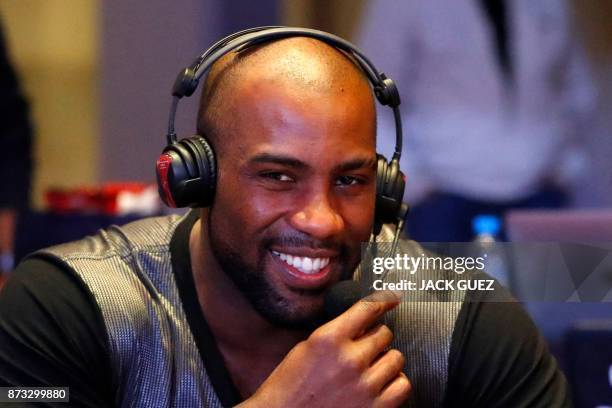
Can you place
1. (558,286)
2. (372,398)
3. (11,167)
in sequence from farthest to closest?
(11,167) → (558,286) → (372,398)

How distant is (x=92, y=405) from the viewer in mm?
1385

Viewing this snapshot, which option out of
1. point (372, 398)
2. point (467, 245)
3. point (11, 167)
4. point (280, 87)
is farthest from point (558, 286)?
point (11, 167)

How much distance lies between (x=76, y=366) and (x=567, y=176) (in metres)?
3.20

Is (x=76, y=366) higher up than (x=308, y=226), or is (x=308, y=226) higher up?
(x=308, y=226)

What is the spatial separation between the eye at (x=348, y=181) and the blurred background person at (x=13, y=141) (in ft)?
6.50

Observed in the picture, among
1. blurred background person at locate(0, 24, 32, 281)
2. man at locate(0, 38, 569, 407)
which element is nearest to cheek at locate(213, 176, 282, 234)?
man at locate(0, 38, 569, 407)

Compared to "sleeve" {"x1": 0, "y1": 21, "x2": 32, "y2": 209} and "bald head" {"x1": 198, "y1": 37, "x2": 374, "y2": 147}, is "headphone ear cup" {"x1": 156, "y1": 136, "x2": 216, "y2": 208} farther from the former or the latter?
"sleeve" {"x1": 0, "y1": 21, "x2": 32, "y2": 209}

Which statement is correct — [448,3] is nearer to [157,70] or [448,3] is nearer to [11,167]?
[157,70]

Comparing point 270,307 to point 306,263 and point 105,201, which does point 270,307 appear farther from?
point 105,201

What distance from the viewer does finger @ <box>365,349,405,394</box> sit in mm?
1342

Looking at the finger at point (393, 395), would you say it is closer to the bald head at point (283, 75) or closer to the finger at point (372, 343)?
the finger at point (372, 343)

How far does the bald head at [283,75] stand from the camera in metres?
1.41

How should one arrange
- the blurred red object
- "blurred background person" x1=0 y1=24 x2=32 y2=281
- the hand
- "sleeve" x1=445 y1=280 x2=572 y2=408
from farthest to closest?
"blurred background person" x1=0 y1=24 x2=32 y2=281 < the blurred red object < "sleeve" x1=445 y1=280 x2=572 y2=408 < the hand

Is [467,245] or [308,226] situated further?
[467,245]
